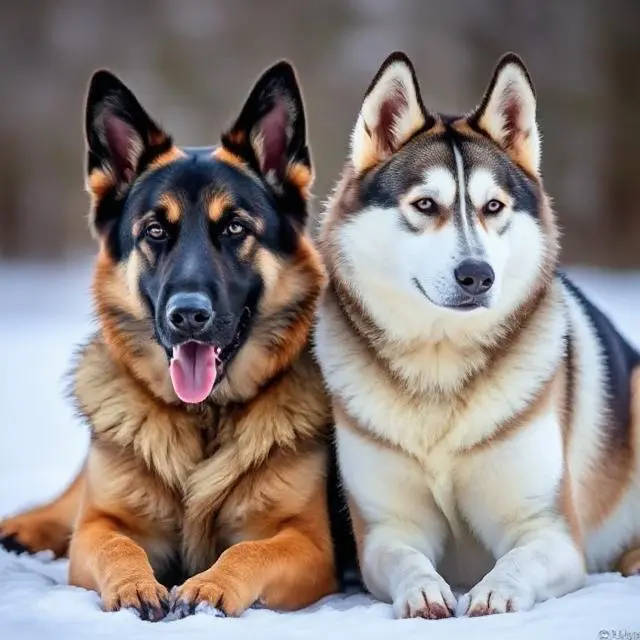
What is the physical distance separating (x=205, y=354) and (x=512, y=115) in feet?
3.29

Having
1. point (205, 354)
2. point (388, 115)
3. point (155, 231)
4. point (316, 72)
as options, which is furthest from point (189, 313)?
point (316, 72)

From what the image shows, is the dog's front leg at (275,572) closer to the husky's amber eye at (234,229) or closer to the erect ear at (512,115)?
the husky's amber eye at (234,229)

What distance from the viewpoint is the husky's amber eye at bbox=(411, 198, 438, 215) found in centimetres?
254

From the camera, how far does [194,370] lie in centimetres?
268

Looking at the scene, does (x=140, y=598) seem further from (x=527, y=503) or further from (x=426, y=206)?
(x=426, y=206)

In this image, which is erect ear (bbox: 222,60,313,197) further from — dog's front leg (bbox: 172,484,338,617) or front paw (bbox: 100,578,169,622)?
front paw (bbox: 100,578,169,622)

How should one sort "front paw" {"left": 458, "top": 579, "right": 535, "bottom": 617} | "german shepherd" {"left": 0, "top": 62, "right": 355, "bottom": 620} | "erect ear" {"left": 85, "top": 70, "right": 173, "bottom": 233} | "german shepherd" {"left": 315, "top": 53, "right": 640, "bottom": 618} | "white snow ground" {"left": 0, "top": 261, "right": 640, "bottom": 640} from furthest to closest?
"erect ear" {"left": 85, "top": 70, "right": 173, "bottom": 233}, "german shepherd" {"left": 0, "top": 62, "right": 355, "bottom": 620}, "german shepherd" {"left": 315, "top": 53, "right": 640, "bottom": 618}, "front paw" {"left": 458, "top": 579, "right": 535, "bottom": 617}, "white snow ground" {"left": 0, "top": 261, "right": 640, "bottom": 640}

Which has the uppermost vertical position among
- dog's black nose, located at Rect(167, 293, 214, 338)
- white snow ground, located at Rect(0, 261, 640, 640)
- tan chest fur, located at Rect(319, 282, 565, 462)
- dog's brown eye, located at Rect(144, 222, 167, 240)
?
dog's brown eye, located at Rect(144, 222, 167, 240)

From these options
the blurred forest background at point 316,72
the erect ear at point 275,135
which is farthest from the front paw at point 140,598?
the blurred forest background at point 316,72

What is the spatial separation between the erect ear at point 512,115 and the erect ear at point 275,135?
51cm

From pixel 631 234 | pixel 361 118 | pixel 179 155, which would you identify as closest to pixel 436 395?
pixel 361 118

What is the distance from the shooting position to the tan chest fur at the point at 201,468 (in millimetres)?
2725

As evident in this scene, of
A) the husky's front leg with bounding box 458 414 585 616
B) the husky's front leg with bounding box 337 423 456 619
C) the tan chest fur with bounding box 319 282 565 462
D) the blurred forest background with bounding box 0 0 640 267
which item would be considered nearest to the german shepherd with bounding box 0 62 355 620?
the husky's front leg with bounding box 337 423 456 619

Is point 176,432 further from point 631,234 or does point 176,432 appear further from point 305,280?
point 631,234
